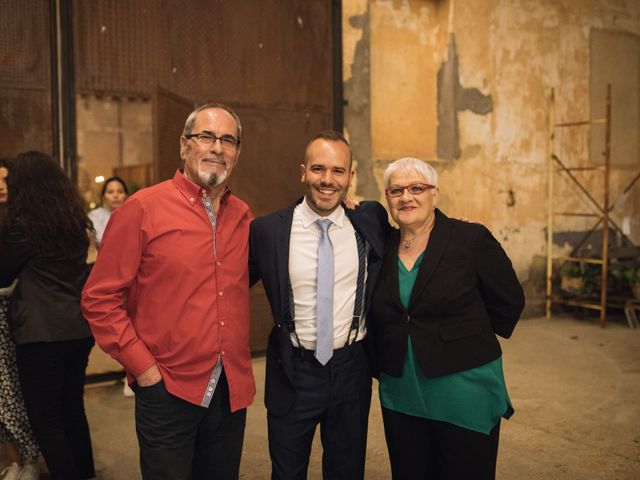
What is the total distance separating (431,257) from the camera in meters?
2.29

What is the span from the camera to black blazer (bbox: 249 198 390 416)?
7.70 ft

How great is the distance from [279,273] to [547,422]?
2.71 m

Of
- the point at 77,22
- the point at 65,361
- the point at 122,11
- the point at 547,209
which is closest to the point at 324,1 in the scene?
the point at 122,11

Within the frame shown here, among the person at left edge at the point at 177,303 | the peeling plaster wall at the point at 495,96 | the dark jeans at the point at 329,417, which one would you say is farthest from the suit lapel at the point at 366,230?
the peeling plaster wall at the point at 495,96

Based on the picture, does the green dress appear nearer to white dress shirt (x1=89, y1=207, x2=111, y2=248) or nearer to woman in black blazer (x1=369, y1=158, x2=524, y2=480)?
woman in black blazer (x1=369, y1=158, x2=524, y2=480)

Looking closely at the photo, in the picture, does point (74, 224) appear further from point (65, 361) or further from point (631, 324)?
point (631, 324)

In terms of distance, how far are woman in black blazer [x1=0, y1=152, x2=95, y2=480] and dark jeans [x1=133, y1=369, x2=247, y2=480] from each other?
976 millimetres

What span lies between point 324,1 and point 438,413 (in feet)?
15.9

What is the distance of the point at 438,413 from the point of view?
2.25 meters

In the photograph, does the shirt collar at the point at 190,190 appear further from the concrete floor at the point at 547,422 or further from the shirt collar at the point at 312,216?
the concrete floor at the point at 547,422

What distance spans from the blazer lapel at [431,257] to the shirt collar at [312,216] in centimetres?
36

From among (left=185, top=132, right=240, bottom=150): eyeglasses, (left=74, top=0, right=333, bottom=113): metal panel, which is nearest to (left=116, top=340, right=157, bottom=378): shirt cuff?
(left=185, top=132, right=240, bottom=150): eyeglasses

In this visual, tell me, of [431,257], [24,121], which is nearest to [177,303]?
[431,257]

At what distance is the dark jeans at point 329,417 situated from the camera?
2.34 m
